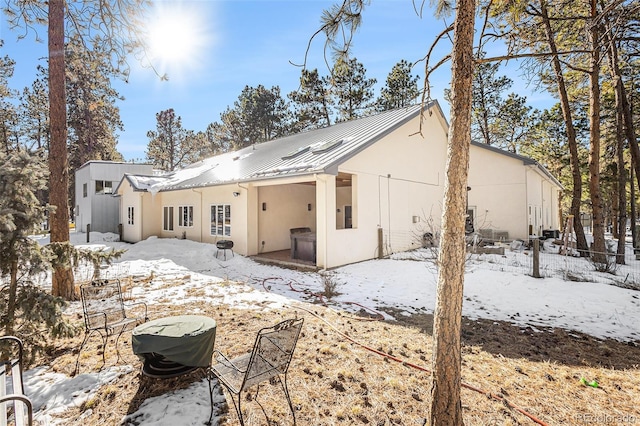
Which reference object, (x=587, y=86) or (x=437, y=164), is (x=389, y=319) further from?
(x=587, y=86)

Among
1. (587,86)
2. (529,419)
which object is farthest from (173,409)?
(587,86)

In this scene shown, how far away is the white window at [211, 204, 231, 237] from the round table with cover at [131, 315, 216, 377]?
9434 mm

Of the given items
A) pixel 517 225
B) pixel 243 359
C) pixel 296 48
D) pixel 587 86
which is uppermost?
pixel 587 86

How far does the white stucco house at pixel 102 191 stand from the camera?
2031 cm

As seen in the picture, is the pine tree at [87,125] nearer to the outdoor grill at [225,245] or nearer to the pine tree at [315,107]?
the pine tree at [315,107]

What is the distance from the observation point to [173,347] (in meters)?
2.97

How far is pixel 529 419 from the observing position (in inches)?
107

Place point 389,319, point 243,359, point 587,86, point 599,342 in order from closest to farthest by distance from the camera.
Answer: point 243,359 → point 599,342 → point 389,319 → point 587,86

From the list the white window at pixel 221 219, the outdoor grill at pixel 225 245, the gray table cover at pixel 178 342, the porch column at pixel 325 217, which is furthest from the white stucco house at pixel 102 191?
the gray table cover at pixel 178 342

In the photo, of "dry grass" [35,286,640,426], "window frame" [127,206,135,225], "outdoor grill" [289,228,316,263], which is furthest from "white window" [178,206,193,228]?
"dry grass" [35,286,640,426]

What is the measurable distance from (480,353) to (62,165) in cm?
838

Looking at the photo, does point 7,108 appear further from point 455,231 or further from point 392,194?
point 455,231

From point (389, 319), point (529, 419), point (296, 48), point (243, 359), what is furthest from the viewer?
point (389, 319)

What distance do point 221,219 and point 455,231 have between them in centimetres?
1188
